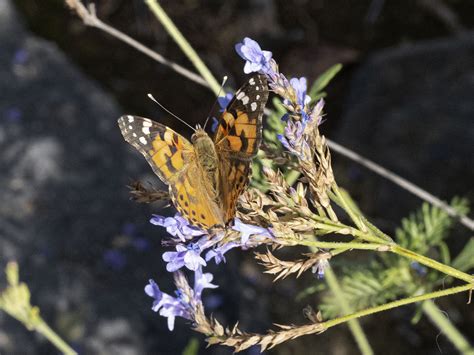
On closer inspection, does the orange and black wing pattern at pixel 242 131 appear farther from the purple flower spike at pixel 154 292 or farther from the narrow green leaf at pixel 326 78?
the narrow green leaf at pixel 326 78

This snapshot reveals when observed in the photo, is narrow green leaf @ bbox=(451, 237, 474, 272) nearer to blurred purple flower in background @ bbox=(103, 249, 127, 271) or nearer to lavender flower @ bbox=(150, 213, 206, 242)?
lavender flower @ bbox=(150, 213, 206, 242)

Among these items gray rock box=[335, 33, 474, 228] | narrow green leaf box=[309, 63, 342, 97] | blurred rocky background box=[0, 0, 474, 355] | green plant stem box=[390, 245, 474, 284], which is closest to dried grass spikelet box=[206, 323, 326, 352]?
green plant stem box=[390, 245, 474, 284]

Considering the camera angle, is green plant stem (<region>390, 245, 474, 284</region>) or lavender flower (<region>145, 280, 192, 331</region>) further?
lavender flower (<region>145, 280, 192, 331</region>)

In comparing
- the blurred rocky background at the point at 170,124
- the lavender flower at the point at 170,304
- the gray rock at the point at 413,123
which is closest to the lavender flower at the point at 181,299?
the lavender flower at the point at 170,304

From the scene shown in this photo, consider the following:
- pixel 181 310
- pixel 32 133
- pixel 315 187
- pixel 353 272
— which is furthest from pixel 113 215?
pixel 315 187

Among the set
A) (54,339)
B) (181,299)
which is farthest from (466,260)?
(54,339)

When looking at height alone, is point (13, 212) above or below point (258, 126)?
above

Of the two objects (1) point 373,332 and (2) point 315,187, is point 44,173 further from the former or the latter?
(2) point 315,187
